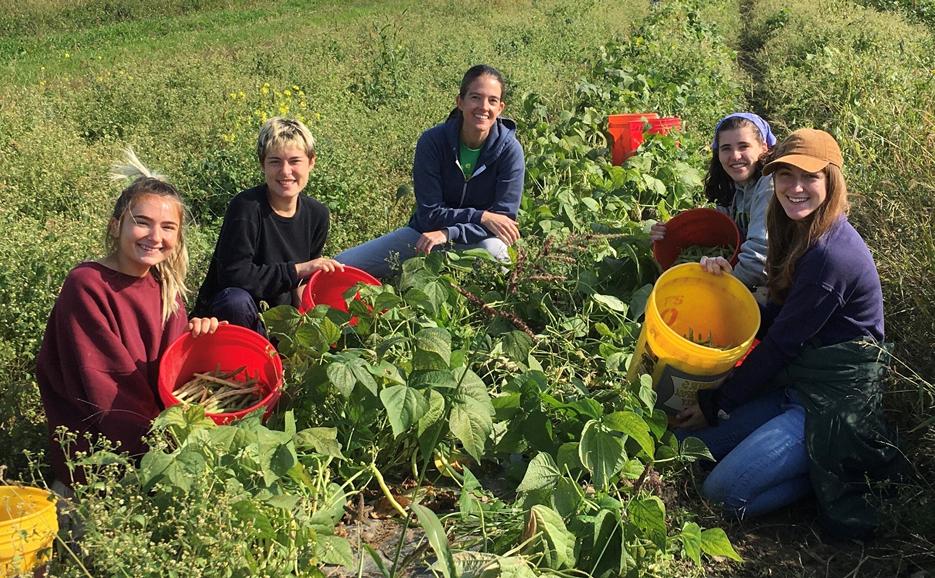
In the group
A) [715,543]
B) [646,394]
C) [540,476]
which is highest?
[646,394]

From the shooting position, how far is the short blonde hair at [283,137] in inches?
136

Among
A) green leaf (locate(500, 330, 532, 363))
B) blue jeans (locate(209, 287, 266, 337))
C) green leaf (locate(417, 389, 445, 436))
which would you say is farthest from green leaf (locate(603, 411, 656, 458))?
blue jeans (locate(209, 287, 266, 337))

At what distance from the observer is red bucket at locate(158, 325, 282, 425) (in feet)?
8.91

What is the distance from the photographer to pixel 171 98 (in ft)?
24.3

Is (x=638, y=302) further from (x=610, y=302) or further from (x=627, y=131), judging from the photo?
(x=627, y=131)

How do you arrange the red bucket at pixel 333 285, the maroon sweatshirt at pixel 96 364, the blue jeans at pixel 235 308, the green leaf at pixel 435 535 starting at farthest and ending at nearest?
the red bucket at pixel 333 285 < the blue jeans at pixel 235 308 < the maroon sweatshirt at pixel 96 364 < the green leaf at pixel 435 535

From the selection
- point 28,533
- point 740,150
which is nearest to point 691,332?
point 740,150

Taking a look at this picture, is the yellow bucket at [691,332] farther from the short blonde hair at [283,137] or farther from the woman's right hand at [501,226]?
the short blonde hair at [283,137]

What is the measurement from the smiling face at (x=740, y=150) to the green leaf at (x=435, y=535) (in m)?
2.41

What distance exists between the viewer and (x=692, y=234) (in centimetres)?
389

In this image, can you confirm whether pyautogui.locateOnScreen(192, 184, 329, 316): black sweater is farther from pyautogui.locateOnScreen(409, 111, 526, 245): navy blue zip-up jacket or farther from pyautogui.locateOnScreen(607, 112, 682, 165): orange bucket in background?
pyautogui.locateOnScreen(607, 112, 682, 165): orange bucket in background

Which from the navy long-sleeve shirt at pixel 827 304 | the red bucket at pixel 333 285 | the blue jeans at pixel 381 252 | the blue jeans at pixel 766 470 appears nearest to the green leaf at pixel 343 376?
the red bucket at pixel 333 285

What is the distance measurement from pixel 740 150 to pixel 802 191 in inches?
28.9

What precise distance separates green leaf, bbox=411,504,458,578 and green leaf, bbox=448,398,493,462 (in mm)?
544
